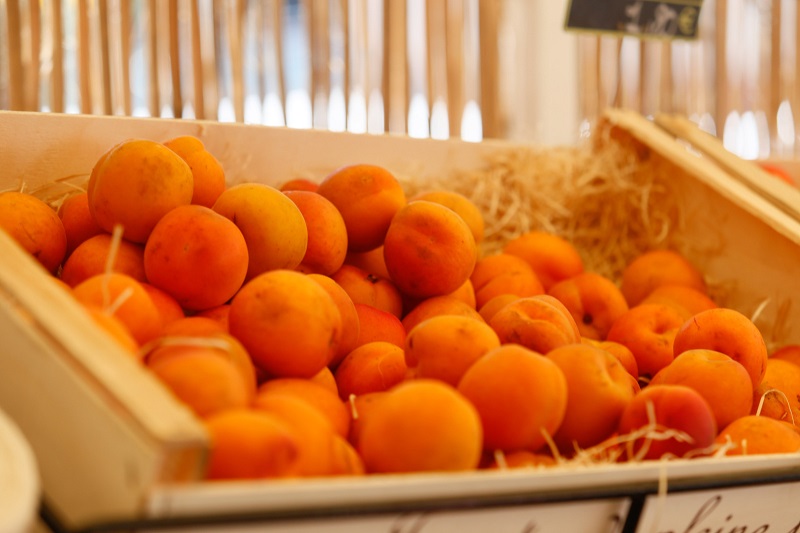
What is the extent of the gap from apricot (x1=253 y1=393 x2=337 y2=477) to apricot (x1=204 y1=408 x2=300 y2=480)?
3 centimetres

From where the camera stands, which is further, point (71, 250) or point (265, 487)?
point (71, 250)

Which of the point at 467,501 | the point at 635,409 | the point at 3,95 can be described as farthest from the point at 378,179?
the point at 3,95

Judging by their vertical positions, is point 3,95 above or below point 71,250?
above

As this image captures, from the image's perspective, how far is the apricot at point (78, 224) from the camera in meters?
1.04

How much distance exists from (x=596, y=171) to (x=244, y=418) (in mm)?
1227

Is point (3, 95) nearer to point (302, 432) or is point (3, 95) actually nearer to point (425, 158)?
point (425, 158)

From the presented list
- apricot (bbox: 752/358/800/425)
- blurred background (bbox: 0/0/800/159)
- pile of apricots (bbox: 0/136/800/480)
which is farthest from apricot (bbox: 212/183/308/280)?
blurred background (bbox: 0/0/800/159)

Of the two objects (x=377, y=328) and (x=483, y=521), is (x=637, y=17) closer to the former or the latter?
(x=377, y=328)

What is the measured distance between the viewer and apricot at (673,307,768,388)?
98cm

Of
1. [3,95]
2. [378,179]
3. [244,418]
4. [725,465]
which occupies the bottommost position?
[725,465]

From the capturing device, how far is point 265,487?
1.71ft

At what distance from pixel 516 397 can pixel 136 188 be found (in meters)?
0.51

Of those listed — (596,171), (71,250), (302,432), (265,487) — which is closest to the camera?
(265,487)

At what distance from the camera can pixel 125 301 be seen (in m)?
0.73
